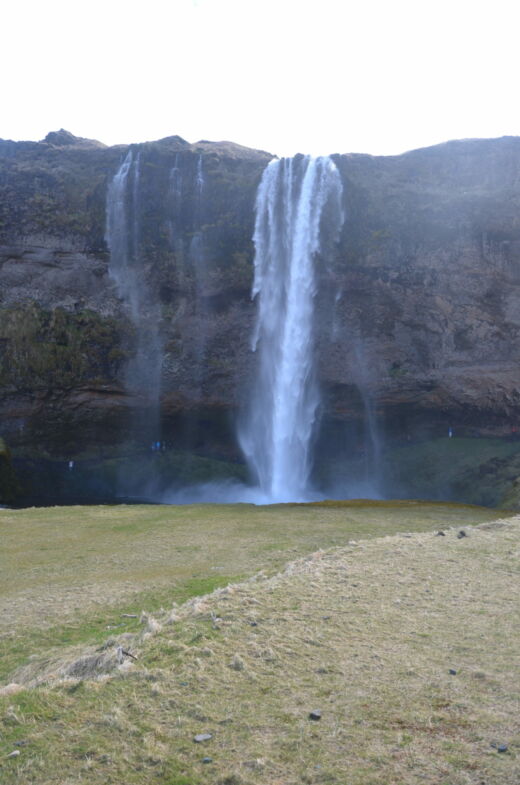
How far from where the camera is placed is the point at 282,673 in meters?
7.34

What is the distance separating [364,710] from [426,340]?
43485 mm

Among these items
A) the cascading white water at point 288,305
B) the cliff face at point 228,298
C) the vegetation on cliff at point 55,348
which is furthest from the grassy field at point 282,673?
the vegetation on cliff at point 55,348

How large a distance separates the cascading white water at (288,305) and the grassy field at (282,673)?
31.3 meters

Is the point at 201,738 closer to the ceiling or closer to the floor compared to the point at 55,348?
closer to the floor

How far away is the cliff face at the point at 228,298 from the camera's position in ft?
151

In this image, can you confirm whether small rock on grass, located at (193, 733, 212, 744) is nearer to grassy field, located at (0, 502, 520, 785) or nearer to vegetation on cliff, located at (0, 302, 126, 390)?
grassy field, located at (0, 502, 520, 785)

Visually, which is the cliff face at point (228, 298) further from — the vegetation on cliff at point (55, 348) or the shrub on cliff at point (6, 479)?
the shrub on cliff at point (6, 479)

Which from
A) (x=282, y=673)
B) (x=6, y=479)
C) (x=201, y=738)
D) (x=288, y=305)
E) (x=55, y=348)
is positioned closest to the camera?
(x=201, y=738)

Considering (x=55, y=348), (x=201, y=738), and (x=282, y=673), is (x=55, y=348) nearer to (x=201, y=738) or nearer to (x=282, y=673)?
(x=282, y=673)

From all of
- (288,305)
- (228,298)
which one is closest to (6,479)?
(228,298)

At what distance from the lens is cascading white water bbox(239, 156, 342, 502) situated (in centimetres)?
4716

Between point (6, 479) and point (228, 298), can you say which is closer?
point (6, 479)

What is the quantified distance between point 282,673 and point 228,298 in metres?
43.2

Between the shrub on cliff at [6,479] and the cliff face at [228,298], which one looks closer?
the shrub on cliff at [6,479]
